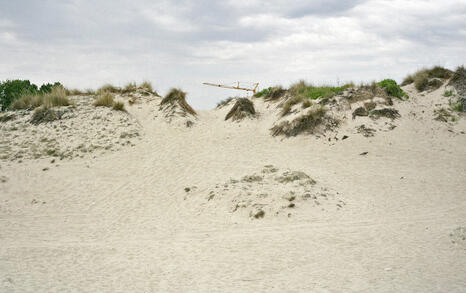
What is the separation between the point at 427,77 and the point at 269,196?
14.3 m

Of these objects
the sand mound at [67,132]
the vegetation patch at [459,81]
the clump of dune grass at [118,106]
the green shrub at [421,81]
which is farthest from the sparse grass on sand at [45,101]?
the vegetation patch at [459,81]

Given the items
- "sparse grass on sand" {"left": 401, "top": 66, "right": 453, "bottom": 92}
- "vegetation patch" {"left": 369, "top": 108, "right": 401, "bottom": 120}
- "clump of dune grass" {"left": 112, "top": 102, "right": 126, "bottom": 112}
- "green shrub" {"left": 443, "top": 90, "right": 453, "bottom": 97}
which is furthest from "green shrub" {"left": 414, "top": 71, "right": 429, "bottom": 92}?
"clump of dune grass" {"left": 112, "top": 102, "right": 126, "bottom": 112}

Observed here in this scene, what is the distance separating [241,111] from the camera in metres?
19.4

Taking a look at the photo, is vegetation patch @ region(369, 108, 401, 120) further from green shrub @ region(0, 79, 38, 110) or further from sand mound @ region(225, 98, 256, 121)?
green shrub @ region(0, 79, 38, 110)

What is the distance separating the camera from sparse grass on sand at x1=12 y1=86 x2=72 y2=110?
20.2 meters

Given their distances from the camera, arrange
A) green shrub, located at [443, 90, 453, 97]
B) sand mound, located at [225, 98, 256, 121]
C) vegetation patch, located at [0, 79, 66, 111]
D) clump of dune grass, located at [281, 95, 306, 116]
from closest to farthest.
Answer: green shrub, located at [443, 90, 453, 97] < clump of dune grass, located at [281, 95, 306, 116] < sand mound, located at [225, 98, 256, 121] < vegetation patch, located at [0, 79, 66, 111]

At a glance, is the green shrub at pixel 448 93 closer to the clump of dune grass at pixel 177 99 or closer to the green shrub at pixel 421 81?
the green shrub at pixel 421 81

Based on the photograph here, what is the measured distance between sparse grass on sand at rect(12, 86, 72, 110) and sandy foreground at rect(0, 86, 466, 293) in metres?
2.63

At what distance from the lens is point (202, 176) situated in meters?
12.8

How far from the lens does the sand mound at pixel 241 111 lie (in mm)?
19172

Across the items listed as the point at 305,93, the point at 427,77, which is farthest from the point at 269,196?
the point at 427,77

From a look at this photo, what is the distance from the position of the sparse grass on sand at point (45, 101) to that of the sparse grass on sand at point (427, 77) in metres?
18.4

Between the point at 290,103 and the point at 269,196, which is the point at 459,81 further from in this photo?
the point at 269,196

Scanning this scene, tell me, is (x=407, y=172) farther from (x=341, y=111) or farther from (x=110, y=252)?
(x=110, y=252)
